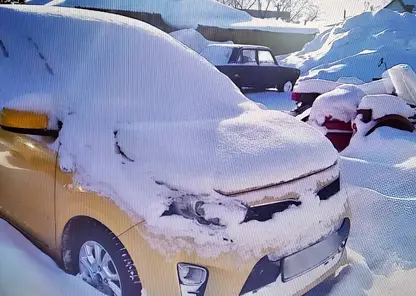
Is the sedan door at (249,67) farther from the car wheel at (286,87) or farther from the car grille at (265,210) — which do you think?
the car grille at (265,210)

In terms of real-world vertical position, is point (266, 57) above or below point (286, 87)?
above

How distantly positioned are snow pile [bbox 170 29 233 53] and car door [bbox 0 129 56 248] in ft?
3.08

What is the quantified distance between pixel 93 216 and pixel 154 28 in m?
1.07

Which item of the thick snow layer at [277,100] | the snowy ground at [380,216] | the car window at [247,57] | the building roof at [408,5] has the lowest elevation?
the snowy ground at [380,216]

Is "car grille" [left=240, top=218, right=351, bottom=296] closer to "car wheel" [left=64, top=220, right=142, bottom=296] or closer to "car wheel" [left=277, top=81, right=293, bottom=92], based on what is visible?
"car wheel" [left=64, top=220, right=142, bottom=296]

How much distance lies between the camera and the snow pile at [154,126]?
3.99 feet

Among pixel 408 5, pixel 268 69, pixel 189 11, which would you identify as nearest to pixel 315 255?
pixel 189 11

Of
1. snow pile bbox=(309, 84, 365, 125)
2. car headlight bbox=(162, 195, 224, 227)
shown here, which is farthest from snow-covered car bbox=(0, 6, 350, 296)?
snow pile bbox=(309, 84, 365, 125)

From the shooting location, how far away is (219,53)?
2.81 metres

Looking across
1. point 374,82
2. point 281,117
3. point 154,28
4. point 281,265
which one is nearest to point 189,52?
point 154,28

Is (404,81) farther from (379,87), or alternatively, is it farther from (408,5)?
(408,5)

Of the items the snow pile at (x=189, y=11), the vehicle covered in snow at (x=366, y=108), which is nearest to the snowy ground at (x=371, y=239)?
the vehicle covered in snow at (x=366, y=108)

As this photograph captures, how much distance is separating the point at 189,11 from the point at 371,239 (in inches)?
57.6

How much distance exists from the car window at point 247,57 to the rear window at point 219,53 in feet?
0.47
